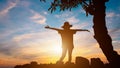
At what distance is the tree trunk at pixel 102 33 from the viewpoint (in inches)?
585

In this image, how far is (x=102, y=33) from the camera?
1532cm

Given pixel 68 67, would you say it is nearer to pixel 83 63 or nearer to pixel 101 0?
pixel 83 63

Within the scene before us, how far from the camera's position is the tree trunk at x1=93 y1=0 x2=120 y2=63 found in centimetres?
1487

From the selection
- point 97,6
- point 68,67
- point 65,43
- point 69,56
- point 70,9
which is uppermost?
point 70,9

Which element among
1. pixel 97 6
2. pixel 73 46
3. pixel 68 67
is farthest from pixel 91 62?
pixel 97 6

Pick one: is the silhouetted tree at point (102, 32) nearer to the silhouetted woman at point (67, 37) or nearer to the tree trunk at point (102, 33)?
the tree trunk at point (102, 33)

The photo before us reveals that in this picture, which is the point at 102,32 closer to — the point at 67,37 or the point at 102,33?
the point at 102,33

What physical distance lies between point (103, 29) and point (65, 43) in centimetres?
346

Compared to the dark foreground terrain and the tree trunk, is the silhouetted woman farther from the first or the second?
the tree trunk

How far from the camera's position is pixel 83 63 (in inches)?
595

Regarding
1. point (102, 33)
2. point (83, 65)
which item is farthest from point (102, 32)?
point (83, 65)

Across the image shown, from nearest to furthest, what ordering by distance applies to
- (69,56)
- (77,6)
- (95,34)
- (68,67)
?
(68,67), (95,34), (69,56), (77,6)

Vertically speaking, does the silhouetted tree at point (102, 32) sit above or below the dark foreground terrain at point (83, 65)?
above

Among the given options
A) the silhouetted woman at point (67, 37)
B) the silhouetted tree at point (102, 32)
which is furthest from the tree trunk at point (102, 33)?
the silhouetted woman at point (67, 37)
